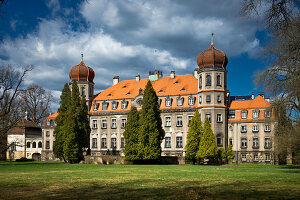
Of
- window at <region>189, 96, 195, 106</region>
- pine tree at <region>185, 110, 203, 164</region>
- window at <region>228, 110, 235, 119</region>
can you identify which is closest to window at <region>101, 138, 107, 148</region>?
window at <region>189, 96, 195, 106</region>

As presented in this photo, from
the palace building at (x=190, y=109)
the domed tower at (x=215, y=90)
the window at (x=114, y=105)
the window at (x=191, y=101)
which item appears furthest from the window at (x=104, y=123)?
the domed tower at (x=215, y=90)

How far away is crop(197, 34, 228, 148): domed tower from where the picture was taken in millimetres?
55219

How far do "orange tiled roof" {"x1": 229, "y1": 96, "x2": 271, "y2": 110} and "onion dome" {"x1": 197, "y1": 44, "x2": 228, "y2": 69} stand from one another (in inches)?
275

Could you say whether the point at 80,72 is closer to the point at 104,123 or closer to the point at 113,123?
the point at 104,123

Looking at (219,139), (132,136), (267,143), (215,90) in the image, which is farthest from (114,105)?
(267,143)

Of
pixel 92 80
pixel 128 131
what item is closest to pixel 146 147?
pixel 128 131

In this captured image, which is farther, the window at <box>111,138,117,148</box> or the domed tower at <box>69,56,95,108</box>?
the domed tower at <box>69,56,95,108</box>

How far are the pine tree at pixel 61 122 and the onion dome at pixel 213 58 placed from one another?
21.2m

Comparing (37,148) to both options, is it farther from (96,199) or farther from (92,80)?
(96,199)

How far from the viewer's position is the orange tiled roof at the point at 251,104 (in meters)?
57.1

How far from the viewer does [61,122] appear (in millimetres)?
53562

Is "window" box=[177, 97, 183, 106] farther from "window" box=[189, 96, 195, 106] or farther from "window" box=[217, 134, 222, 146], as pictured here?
"window" box=[217, 134, 222, 146]

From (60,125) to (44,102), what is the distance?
25.8 metres

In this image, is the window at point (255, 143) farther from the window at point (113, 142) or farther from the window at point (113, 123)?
the window at point (113, 123)
